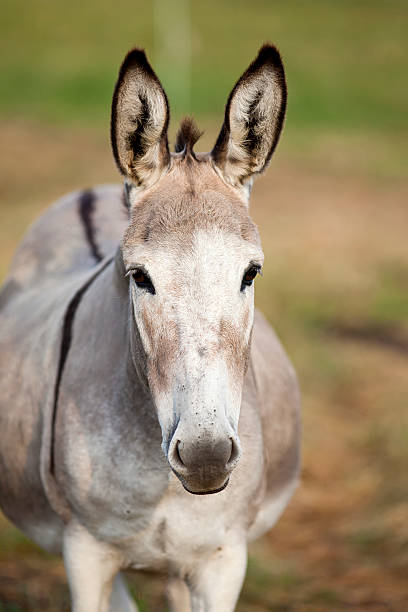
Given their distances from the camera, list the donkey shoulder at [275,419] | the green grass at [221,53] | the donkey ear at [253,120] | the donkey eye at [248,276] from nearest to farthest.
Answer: the donkey eye at [248,276]
the donkey ear at [253,120]
the donkey shoulder at [275,419]
the green grass at [221,53]

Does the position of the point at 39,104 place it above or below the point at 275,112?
above

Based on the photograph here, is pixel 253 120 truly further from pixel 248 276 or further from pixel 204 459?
pixel 204 459

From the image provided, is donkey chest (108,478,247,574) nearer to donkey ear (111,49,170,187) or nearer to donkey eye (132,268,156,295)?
donkey eye (132,268,156,295)

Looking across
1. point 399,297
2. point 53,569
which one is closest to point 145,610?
point 53,569

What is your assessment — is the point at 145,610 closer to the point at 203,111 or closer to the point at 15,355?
the point at 15,355

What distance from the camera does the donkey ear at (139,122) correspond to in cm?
243

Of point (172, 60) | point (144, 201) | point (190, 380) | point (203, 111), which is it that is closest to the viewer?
point (190, 380)

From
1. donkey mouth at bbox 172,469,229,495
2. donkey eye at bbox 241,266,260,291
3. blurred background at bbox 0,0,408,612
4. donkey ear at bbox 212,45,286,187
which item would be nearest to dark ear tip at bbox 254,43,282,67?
donkey ear at bbox 212,45,286,187

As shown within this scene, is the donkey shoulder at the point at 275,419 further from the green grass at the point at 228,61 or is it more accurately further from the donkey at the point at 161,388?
the green grass at the point at 228,61

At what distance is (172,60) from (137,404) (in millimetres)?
25523

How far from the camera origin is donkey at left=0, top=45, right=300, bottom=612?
2227 mm

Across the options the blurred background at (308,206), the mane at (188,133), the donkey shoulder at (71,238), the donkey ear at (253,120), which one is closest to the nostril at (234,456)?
the donkey ear at (253,120)

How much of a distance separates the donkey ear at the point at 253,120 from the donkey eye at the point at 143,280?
0.47 metres

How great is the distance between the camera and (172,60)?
87.8ft
